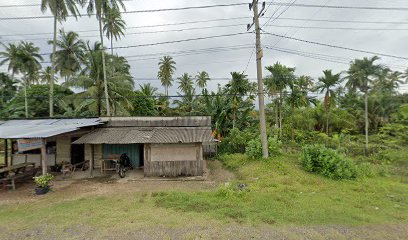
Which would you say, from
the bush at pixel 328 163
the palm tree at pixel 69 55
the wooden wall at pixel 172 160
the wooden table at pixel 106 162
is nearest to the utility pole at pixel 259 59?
the bush at pixel 328 163

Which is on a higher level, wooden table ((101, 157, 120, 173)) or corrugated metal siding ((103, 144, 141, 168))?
corrugated metal siding ((103, 144, 141, 168))

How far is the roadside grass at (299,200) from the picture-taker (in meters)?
6.09

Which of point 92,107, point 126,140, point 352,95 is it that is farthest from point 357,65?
point 92,107

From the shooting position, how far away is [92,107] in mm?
21234

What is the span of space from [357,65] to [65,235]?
30.8 metres

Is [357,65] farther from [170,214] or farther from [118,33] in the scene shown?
[118,33]

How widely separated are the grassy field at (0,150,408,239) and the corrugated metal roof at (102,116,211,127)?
506 centimetres

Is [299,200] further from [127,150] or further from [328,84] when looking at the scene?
[328,84]

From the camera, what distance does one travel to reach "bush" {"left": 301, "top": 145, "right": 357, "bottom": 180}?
395 inches

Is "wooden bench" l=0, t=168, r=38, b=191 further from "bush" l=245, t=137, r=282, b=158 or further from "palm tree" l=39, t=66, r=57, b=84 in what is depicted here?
"palm tree" l=39, t=66, r=57, b=84

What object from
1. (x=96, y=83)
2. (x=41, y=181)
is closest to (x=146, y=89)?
(x=96, y=83)

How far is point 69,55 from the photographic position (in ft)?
98.6

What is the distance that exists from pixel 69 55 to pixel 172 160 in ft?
97.8

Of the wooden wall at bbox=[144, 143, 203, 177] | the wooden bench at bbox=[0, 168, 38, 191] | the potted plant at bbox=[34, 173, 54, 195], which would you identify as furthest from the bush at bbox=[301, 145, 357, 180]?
the wooden bench at bbox=[0, 168, 38, 191]
